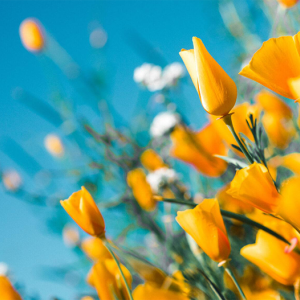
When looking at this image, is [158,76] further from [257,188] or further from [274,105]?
[257,188]

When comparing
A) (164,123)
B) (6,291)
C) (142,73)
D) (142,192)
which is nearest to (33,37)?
(142,73)

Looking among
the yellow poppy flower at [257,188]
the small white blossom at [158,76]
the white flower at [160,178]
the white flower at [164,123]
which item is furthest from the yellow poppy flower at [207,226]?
the small white blossom at [158,76]

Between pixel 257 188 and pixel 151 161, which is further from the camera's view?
pixel 151 161

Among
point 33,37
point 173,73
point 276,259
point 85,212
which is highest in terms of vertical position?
point 33,37

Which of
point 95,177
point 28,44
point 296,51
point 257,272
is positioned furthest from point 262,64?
point 28,44

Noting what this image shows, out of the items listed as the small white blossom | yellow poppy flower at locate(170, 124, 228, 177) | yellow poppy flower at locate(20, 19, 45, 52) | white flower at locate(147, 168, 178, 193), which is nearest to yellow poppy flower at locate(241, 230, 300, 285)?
yellow poppy flower at locate(170, 124, 228, 177)

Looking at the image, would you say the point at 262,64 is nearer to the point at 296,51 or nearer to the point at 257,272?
the point at 296,51

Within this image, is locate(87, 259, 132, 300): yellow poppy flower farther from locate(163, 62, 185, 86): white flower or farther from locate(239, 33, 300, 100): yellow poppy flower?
locate(163, 62, 185, 86): white flower
